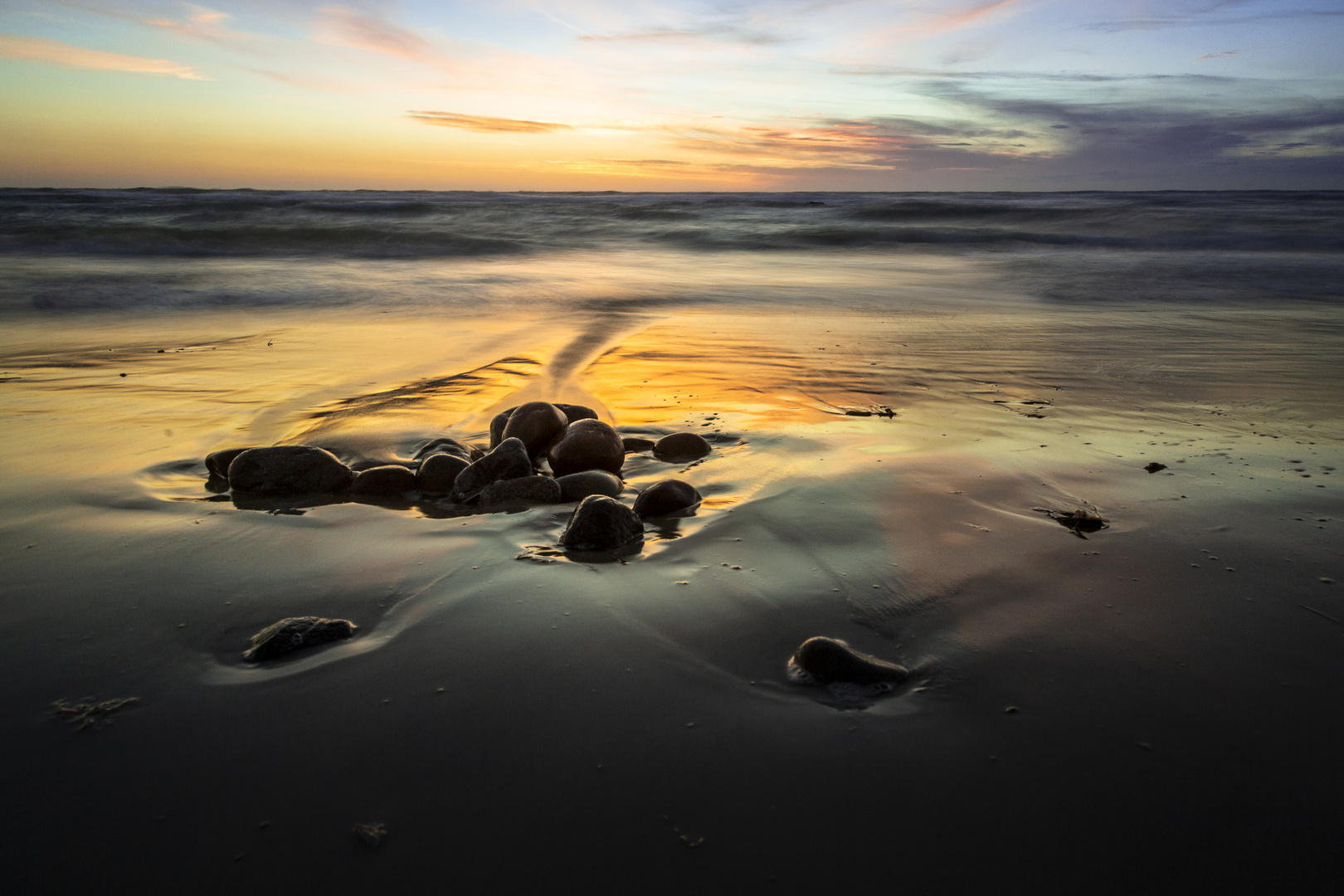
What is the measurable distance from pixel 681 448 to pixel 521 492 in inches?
32.1

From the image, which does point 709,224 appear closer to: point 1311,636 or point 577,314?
point 577,314

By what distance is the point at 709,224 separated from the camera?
2122 cm

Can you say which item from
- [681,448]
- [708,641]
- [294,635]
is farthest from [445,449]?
[708,641]

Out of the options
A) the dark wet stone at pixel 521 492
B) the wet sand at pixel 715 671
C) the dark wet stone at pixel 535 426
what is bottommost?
the wet sand at pixel 715 671

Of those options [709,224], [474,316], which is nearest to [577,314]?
[474,316]

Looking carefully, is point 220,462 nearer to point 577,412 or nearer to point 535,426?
point 535,426

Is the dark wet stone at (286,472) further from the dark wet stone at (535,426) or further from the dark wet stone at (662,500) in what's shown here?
the dark wet stone at (662,500)

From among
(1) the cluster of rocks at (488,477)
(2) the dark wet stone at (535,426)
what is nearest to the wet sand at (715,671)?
(1) the cluster of rocks at (488,477)

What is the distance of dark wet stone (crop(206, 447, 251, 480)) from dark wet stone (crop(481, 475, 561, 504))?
102cm

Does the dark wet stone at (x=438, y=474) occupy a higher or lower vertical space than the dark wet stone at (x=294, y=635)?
higher

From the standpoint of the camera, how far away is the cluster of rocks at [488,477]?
8.36 ft

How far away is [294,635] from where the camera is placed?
170 cm

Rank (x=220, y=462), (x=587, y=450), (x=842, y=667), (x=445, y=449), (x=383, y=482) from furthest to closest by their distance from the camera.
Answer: (x=445, y=449), (x=587, y=450), (x=220, y=462), (x=383, y=482), (x=842, y=667)

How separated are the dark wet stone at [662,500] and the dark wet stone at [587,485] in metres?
0.18
